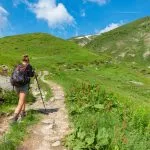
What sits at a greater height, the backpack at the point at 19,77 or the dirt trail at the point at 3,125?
the backpack at the point at 19,77

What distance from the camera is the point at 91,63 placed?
10394cm

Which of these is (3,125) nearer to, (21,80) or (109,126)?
(21,80)

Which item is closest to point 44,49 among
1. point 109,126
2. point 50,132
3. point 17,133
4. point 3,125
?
point 3,125

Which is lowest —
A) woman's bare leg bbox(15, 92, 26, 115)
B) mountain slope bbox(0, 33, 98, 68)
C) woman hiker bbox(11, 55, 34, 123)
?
woman's bare leg bbox(15, 92, 26, 115)

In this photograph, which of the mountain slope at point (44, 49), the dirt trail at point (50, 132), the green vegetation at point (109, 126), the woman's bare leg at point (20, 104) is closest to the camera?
the green vegetation at point (109, 126)

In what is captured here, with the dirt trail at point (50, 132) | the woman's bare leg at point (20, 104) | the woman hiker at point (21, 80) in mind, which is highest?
the woman hiker at point (21, 80)

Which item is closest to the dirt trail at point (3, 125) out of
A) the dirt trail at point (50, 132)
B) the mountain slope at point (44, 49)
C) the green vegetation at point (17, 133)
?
the green vegetation at point (17, 133)

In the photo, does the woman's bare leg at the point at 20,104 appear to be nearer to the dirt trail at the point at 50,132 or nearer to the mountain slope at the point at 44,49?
the dirt trail at the point at 50,132

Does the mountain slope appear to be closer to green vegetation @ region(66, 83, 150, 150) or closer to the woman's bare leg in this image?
green vegetation @ region(66, 83, 150, 150)

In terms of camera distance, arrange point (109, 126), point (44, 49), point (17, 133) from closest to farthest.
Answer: point (109, 126)
point (17, 133)
point (44, 49)

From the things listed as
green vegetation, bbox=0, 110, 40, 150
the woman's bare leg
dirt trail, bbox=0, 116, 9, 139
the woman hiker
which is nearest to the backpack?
the woman hiker

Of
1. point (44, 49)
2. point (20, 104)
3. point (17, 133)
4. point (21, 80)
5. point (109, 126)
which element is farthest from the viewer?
point (44, 49)

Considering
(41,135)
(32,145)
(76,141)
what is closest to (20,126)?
(41,135)

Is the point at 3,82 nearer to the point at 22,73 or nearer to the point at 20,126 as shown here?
the point at 22,73
